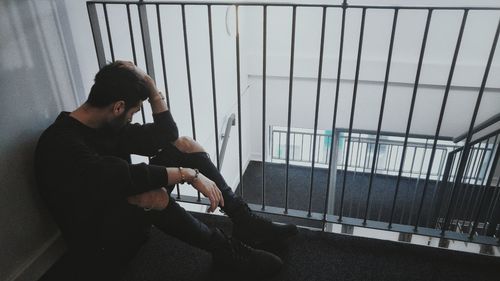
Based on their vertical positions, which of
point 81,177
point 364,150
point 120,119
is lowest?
point 364,150

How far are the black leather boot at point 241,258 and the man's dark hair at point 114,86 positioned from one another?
685 millimetres

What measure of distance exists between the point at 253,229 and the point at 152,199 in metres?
0.52

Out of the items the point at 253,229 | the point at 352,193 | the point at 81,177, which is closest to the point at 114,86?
the point at 81,177

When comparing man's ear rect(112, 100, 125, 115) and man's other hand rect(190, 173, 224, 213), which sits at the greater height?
man's ear rect(112, 100, 125, 115)

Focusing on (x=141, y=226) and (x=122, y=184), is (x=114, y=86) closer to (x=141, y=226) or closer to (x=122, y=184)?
(x=122, y=184)

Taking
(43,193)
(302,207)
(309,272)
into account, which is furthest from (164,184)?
(302,207)

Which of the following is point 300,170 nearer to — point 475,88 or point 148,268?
point 475,88

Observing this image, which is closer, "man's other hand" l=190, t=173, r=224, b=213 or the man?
the man

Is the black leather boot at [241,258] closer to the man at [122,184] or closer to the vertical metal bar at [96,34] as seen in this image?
the man at [122,184]

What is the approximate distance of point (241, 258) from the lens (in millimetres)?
1505

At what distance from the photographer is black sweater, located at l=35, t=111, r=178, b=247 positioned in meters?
1.24

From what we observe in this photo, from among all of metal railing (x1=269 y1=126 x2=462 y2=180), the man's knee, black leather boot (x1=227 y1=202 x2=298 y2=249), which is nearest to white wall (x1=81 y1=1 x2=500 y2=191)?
metal railing (x1=269 y1=126 x2=462 y2=180)

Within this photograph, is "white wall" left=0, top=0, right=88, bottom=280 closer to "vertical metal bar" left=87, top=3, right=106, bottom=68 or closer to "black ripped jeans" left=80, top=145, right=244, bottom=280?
"vertical metal bar" left=87, top=3, right=106, bottom=68

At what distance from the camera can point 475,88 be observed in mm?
4520
